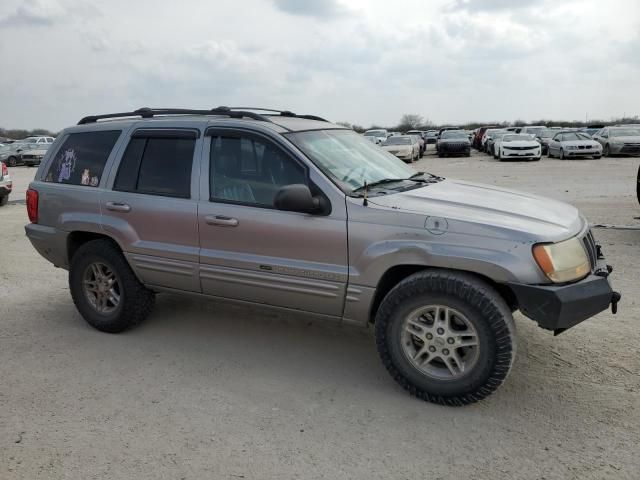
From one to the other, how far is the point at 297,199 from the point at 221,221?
0.76 metres

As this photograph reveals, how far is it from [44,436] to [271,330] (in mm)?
2016

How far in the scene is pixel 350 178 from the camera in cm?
406

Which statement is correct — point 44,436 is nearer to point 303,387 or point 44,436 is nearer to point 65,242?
point 303,387

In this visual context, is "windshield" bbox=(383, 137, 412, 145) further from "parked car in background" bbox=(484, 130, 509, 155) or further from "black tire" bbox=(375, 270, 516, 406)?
"black tire" bbox=(375, 270, 516, 406)

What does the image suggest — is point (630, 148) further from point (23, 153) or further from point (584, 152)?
point (23, 153)

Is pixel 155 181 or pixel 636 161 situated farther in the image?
pixel 636 161

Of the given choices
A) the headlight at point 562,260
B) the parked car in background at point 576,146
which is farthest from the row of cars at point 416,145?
the headlight at point 562,260

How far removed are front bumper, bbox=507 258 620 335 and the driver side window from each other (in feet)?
5.32

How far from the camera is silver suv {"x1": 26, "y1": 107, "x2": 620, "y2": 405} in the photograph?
339cm

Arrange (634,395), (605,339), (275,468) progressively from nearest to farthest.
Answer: (275,468) < (634,395) < (605,339)

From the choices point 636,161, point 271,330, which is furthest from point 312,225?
point 636,161

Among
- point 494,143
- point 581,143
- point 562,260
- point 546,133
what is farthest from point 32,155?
point 562,260

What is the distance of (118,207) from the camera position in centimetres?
464

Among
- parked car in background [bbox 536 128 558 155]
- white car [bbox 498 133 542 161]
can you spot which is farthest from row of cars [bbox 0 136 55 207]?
parked car in background [bbox 536 128 558 155]
